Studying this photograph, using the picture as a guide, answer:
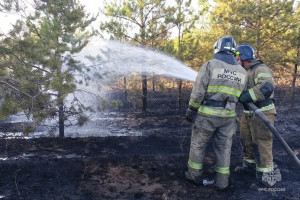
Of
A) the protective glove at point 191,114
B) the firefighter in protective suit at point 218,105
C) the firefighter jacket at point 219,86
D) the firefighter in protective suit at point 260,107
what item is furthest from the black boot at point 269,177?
the protective glove at point 191,114

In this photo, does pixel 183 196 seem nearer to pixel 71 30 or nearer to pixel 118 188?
pixel 118 188

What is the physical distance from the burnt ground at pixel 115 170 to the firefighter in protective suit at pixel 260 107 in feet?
0.71

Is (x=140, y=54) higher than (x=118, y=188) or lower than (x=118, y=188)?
higher

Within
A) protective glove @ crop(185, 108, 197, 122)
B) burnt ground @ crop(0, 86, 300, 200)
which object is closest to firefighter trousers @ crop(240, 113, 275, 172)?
burnt ground @ crop(0, 86, 300, 200)

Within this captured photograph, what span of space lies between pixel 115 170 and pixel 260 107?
115 inches

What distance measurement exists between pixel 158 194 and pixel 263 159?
1.99 m

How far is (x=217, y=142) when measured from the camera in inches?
162

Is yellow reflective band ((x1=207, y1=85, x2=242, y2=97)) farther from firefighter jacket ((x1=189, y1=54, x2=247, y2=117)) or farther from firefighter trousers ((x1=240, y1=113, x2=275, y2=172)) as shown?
firefighter trousers ((x1=240, y1=113, x2=275, y2=172))

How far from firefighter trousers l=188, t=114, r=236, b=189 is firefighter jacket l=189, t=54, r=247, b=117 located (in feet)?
0.54

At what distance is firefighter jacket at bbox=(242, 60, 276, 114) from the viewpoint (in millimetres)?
4039

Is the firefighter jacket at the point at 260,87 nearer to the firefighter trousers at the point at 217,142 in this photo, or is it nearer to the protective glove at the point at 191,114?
the firefighter trousers at the point at 217,142

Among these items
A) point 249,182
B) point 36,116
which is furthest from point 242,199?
point 36,116

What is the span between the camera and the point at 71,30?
6371 millimetres

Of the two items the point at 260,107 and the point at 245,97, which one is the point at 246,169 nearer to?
the point at 260,107
